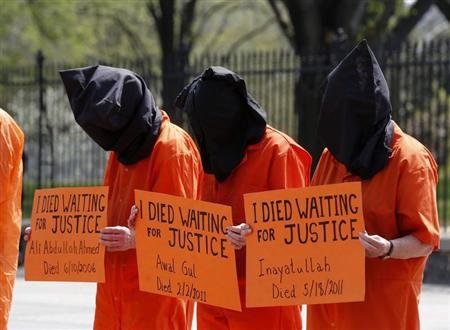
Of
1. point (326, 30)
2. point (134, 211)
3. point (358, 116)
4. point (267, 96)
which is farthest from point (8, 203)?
point (326, 30)

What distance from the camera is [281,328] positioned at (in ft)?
16.9

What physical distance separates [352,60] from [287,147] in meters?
0.59

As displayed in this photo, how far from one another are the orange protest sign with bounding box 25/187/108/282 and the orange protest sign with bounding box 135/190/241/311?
0.28 meters

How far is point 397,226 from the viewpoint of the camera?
4.70 meters

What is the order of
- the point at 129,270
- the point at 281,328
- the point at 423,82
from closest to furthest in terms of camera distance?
the point at 281,328 → the point at 129,270 → the point at 423,82

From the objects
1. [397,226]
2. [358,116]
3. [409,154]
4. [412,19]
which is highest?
[358,116]

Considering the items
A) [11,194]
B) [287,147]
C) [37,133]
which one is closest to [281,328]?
[287,147]

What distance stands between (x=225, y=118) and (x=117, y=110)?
0.54m

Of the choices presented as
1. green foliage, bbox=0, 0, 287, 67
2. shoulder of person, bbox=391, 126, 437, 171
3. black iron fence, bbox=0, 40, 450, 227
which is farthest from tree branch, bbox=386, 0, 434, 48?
shoulder of person, bbox=391, 126, 437, 171

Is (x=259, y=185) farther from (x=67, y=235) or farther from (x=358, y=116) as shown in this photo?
(x=67, y=235)

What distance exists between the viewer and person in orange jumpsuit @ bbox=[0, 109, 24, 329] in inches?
239

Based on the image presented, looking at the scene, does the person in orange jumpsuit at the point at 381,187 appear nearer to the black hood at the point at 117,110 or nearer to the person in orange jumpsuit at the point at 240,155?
the person in orange jumpsuit at the point at 240,155

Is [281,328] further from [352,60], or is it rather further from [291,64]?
[291,64]

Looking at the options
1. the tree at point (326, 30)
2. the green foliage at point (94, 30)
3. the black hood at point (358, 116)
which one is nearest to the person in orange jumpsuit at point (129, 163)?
the black hood at point (358, 116)
